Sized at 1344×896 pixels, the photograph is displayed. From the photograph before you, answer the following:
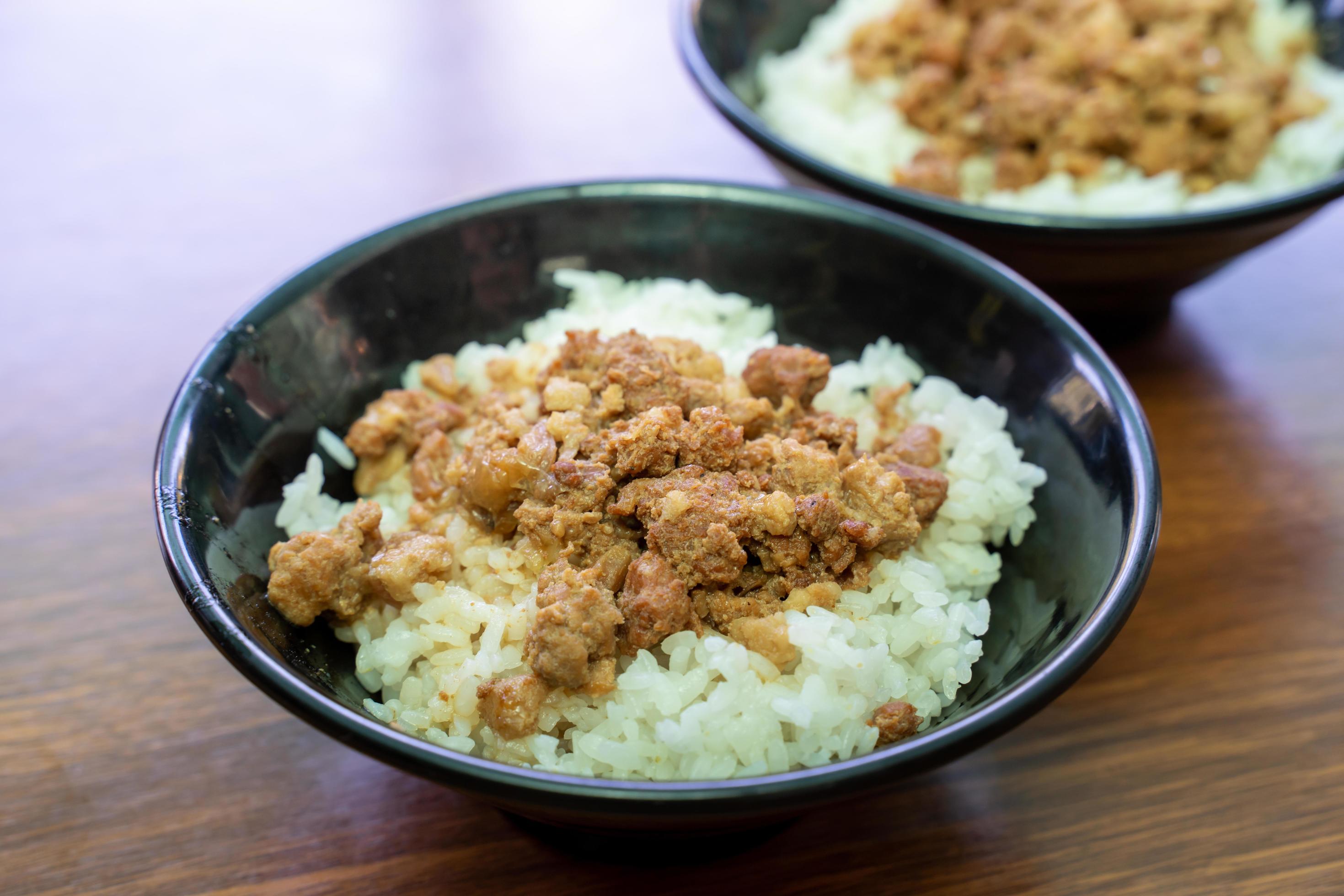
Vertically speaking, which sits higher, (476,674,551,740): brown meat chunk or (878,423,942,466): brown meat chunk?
(878,423,942,466): brown meat chunk

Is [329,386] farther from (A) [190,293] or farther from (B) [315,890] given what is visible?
(A) [190,293]

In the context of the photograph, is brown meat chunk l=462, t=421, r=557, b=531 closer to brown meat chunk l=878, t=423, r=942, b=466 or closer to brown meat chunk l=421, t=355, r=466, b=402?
brown meat chunk l=421, t=355, r=466, b=402

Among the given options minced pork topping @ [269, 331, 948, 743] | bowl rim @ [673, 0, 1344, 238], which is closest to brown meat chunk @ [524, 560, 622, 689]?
minced pork topping @ [269, 331, 948, 743]

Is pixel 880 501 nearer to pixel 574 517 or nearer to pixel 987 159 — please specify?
pixel 574 517

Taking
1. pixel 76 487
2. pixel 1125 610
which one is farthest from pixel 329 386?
pixel 1125 610

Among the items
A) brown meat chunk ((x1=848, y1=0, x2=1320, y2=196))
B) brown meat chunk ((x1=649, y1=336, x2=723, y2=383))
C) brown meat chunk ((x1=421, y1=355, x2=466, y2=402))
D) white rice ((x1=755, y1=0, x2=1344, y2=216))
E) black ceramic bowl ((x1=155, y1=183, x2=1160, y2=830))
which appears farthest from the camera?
brown meat chunk ((x1=848, y1=0, x2=1320, y2=196))

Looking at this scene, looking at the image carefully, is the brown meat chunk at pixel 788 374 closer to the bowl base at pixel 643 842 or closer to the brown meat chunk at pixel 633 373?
the brown meat chunk at pixel 633 373
